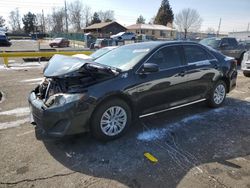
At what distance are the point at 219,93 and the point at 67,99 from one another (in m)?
3.92

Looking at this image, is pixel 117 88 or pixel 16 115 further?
pixel 16 115

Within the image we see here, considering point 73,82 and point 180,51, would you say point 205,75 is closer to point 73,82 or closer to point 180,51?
point 180,51

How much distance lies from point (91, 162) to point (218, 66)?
3.88 meters

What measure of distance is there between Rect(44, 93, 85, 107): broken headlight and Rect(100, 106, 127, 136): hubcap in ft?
1.82

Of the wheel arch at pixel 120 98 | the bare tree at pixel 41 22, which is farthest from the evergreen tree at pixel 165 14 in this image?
the wheel arch at pixel 120 98

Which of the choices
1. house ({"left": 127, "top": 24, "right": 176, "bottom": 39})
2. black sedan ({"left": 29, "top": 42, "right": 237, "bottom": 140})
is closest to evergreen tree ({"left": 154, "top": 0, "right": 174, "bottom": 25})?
house ({"left": 127, "top": 24, "right": 176, "bottom": 39})

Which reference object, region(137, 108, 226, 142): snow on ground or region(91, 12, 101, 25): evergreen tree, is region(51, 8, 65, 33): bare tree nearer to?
region(91, 12, 101, 25): evergreen tree

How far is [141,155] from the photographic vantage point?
3387 millimetres

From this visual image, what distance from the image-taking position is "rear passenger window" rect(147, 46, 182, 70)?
425cm

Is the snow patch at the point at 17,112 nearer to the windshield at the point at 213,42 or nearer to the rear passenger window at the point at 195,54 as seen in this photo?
the rear passenger window at the point at 195,54

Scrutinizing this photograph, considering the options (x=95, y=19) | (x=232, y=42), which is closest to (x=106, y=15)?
(x=95, y=19)

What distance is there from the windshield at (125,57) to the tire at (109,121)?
69 centimetres

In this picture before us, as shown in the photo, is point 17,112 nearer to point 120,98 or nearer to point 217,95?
point 120,98

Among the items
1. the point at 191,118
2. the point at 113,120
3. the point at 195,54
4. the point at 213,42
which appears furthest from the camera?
the point at 213,42
